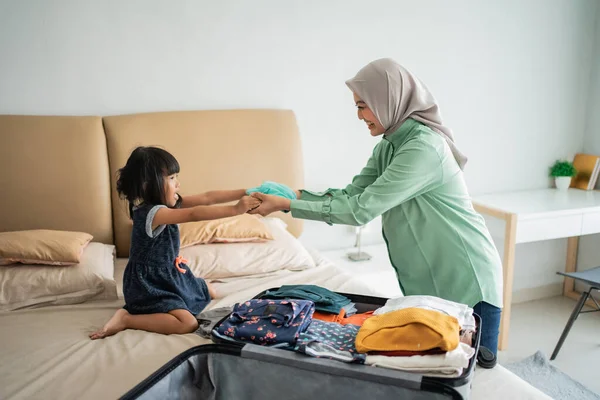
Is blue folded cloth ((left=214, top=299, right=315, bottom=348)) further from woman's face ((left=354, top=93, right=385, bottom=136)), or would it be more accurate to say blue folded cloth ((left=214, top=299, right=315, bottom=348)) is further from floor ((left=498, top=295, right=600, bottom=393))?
floor ((left=498, top=295, right=600, bottom=393))

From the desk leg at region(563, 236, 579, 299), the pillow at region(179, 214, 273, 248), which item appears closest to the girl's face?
Answer: the pillow at region(179, 214, 273, 248)

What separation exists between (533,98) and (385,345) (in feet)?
9.28

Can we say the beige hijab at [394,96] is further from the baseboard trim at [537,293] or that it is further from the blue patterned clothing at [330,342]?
the baseboard trim at [537,293]

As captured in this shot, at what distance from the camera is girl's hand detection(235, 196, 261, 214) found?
189cm

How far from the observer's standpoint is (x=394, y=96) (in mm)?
1878

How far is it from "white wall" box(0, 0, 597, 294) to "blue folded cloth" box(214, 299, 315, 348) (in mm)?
1604

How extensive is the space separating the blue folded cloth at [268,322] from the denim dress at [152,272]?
1.56ft

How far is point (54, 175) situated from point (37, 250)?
49 cm

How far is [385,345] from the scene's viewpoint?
1.33m

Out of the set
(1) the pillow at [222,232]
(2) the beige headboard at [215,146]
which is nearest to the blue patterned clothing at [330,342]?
(1) the pillow at [222,232]

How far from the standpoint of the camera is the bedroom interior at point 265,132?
2.31 metres

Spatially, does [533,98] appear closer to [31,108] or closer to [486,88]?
[486,88]

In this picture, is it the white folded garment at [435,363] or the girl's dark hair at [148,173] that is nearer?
the white folded garment at [435,363]

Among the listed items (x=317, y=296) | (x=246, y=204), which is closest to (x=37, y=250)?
(x=246, y=204)
